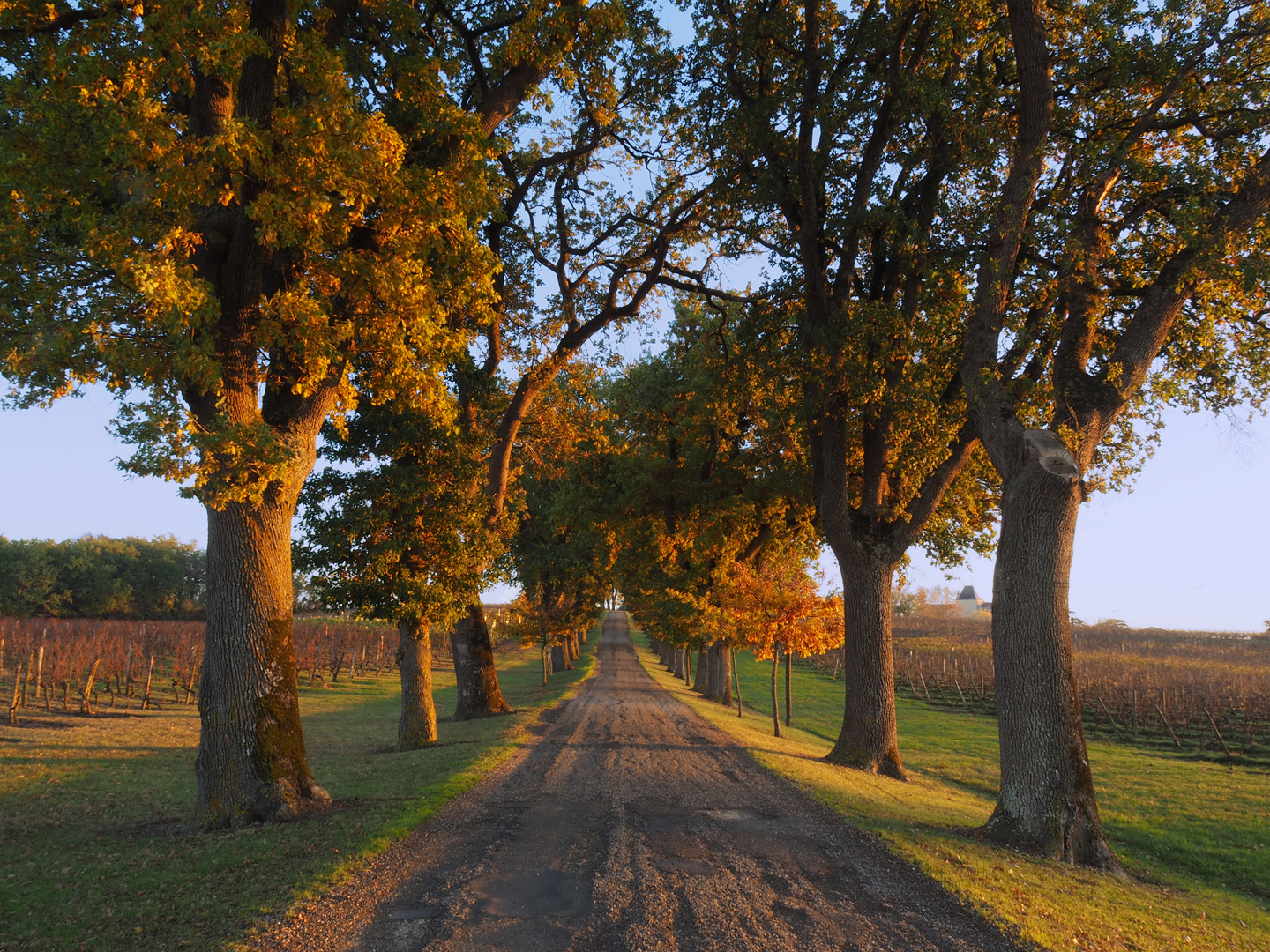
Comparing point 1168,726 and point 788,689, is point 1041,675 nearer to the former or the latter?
point 788,689

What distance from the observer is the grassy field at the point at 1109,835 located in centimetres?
620

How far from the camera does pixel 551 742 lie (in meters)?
14.9

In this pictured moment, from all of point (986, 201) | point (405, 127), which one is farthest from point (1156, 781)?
point (405, 127)

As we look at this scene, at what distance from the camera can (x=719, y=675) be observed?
29391 millimetres

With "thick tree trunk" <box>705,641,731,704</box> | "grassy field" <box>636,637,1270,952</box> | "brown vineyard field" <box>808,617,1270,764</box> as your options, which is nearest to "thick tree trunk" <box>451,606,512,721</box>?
"grassy field" <box>636,637,1270,952</box>

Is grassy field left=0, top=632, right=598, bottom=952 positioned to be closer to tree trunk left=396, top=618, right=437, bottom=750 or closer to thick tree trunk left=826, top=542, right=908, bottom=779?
tree trunk left=396, top=618, right=437, bottom=750

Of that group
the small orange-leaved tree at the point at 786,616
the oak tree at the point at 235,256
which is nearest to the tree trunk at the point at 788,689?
the small orange-leaved tree at the point at 786,616

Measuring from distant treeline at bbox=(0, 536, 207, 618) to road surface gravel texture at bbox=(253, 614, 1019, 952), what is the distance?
7541cm

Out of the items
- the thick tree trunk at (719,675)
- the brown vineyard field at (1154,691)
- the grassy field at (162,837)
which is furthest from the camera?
the thick tree trunk at (719,675)

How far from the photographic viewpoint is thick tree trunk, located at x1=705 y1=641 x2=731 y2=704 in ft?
95.4

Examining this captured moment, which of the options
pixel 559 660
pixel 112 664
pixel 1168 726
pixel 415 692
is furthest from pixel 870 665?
pixel 559 660

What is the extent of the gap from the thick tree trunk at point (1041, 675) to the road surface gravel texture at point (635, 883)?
241 centimetres

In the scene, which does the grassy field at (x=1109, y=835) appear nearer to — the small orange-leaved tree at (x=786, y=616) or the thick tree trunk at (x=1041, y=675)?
the thick tree trunk at (x=1041, y=675)

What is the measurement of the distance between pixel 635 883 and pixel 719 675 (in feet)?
78.8
